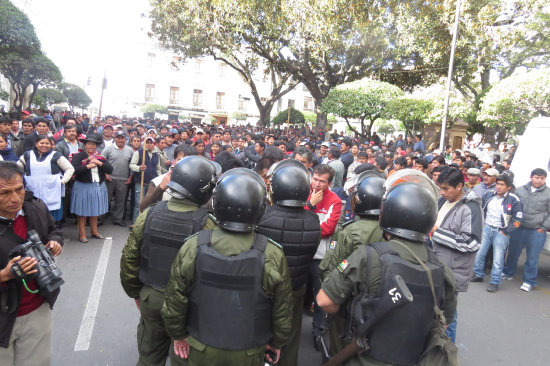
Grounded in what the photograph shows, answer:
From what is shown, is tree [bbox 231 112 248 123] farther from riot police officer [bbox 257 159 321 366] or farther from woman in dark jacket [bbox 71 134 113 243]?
riot police officer [bbox 257 159 321 366]

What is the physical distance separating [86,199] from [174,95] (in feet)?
133

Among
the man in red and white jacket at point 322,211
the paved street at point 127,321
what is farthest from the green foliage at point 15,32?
the man in red and white jacket at point 322,211

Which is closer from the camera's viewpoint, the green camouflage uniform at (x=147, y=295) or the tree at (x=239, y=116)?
the green camouflage uniform at (x=147, y=295)

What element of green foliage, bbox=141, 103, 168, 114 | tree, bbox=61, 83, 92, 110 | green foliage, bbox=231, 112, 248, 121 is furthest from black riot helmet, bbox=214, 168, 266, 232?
tree, bbox=61, 83, 92, 110

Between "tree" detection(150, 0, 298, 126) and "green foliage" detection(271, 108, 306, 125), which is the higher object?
"tree" detection(150, 0, 298, 126)

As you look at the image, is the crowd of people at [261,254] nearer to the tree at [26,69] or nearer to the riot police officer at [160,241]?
the riot police officer at [160,241]

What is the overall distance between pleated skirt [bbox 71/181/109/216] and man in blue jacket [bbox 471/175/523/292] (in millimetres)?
6178

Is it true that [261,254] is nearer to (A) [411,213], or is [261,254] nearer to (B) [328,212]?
(A) [411,213]

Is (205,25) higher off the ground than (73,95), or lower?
Answer: higher

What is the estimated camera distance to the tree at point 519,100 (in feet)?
35.2

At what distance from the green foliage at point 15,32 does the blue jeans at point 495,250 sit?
18.0 meters

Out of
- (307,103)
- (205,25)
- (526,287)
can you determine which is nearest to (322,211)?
(526,287)

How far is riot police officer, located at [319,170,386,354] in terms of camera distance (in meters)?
2.76

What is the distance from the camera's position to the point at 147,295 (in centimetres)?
263
